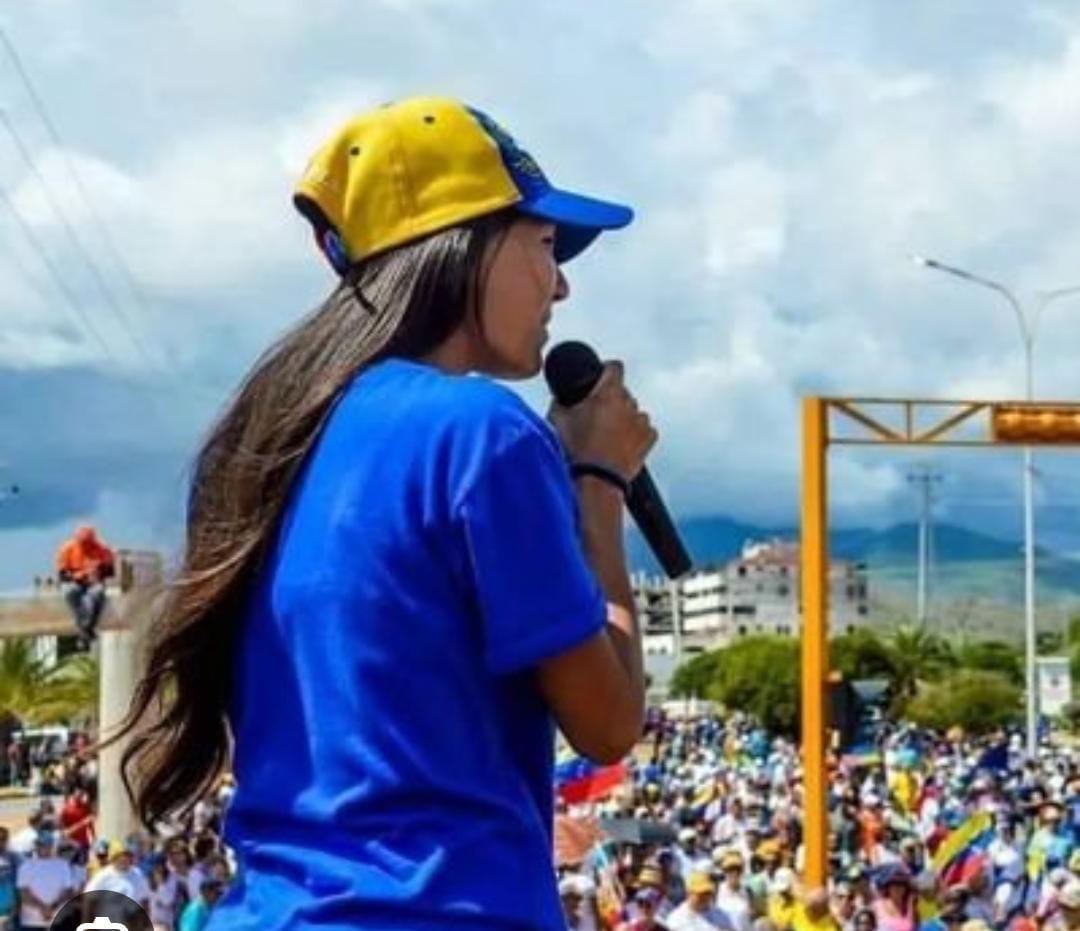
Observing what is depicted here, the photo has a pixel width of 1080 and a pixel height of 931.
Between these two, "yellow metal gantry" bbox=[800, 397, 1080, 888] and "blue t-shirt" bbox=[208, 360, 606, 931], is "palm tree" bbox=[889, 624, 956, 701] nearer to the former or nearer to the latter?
"yellow metal gantry" bbox=[800, 397, 1080, 888]

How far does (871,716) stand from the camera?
20266 millimetres

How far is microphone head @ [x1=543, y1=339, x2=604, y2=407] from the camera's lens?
2332mm

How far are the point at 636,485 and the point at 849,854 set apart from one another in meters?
21.0

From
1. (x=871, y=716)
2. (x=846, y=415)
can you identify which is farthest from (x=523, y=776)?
(x=871, y=716)

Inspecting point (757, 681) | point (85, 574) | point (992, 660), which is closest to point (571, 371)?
point (85, 574)

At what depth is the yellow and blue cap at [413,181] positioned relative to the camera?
221 cm

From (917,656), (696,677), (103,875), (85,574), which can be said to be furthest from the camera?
(696,677)

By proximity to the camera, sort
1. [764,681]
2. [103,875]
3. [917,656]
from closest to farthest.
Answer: [103,875] < [764,681] < [917,656]

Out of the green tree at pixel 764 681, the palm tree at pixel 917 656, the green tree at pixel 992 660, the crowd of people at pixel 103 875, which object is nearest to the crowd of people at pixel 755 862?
the crowd of people at pixel 103 875

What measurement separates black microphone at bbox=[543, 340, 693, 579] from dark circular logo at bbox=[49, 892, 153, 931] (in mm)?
621

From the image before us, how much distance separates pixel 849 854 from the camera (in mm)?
22953

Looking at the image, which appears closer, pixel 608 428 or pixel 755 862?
pixel 608 428

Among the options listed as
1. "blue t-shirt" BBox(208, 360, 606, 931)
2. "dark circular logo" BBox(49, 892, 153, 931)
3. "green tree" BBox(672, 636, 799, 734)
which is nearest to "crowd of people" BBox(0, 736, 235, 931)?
"dark circular logo" BBox(49, 892, 153, 931)

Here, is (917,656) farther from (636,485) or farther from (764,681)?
(636,485)
